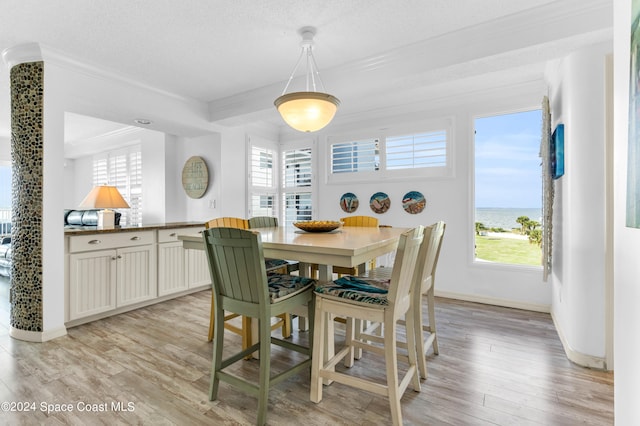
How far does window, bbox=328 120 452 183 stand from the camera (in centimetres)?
388

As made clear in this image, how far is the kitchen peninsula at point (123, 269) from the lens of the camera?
2.93 metres

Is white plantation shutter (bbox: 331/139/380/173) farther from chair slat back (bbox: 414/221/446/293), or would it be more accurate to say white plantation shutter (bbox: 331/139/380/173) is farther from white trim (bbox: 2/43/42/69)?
white trim (bbox: 2/43/42/69)

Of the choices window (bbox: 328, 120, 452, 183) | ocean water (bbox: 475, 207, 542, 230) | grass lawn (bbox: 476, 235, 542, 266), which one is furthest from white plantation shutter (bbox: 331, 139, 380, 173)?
grass lawn (bbox: 476, 235, 542, 266)

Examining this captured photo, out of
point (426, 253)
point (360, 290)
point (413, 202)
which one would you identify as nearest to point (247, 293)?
point (360, 290)

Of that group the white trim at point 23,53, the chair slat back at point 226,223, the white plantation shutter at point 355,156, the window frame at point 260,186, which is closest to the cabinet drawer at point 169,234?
the window frame at point 260,186

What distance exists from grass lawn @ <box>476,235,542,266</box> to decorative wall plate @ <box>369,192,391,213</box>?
3.85 feet

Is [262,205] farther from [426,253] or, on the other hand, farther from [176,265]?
[426,253]

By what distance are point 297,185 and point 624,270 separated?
434cm

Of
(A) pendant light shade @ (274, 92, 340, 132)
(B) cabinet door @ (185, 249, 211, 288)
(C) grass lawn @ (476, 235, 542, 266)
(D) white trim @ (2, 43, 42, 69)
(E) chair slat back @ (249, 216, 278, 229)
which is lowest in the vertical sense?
(B) cabinet door @ (185, 249, 211, 288)

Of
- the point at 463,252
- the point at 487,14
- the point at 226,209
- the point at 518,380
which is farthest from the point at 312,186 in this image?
the point at 518,380

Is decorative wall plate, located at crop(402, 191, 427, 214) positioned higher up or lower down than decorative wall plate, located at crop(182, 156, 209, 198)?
lower down

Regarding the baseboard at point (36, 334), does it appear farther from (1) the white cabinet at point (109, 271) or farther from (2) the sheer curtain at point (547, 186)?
(2) the sheer curtain at point (547, 186)

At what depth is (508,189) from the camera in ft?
11.8

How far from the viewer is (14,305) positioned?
9.08 ft
